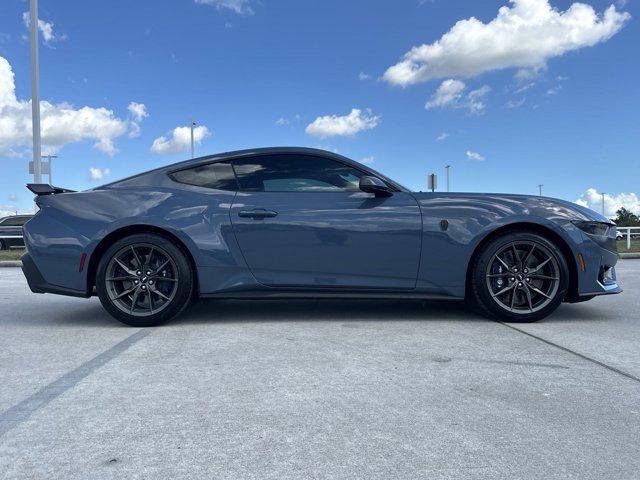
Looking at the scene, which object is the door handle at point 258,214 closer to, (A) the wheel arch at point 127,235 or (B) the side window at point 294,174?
(B) the side window at point 294,174

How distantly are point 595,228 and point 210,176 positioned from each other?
127 inches

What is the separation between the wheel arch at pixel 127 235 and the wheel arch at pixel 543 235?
225 cm

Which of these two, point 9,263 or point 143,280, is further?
point 9,263

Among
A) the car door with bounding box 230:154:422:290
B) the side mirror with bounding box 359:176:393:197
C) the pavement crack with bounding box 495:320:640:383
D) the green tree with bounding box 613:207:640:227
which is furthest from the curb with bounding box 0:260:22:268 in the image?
the green tree with bounding box 613:207:640:227

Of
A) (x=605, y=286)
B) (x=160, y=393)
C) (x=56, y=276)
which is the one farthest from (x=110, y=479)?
(x=605, y=286)

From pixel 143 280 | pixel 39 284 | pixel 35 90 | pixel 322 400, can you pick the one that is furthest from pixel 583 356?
pixel 35 90

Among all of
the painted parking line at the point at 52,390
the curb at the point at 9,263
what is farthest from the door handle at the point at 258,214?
the curb at the point at 9,263

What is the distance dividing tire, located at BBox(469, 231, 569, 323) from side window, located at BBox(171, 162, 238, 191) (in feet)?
7.03

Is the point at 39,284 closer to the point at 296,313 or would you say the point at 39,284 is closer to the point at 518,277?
the point at 296,313

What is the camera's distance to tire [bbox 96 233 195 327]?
377cm

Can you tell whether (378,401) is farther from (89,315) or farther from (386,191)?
(89,315)

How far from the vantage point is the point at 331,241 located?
3.77m

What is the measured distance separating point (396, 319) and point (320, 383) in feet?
5.55

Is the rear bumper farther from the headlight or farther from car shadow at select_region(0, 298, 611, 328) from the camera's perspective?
the headlight
